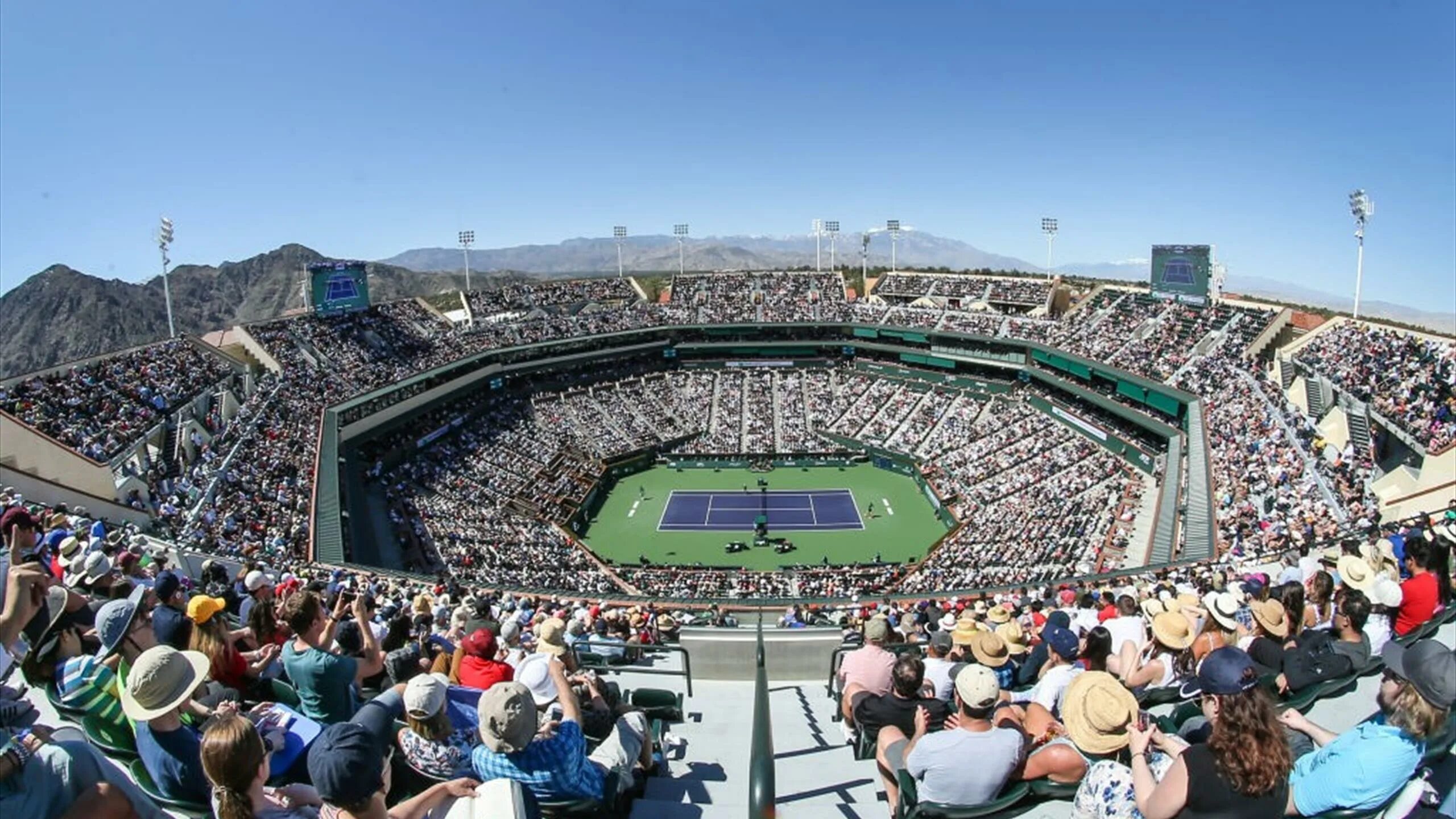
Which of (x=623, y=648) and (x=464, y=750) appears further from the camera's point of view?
(x=623, y=648)

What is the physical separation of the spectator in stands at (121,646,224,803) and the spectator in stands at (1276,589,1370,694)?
784cm

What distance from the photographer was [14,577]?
219 inches

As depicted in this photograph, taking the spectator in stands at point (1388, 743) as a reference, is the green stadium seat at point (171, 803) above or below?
below

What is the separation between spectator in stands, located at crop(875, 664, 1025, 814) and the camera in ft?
15.2

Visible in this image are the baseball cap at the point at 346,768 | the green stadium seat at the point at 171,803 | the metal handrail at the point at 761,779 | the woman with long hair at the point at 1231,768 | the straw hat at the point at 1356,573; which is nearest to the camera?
the metal handrail at the point at 761,779

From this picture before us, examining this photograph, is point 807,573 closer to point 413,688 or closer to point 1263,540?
point 1263,540

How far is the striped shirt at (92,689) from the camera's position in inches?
197

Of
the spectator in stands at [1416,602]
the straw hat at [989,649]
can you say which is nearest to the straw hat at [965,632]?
the straw hat at [989,649]

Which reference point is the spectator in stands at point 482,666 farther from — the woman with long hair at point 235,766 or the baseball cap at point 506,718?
the woman with long hair at point 235,766

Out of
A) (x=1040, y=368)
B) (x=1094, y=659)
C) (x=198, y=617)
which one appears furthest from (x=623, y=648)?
(x=1040, y=368)

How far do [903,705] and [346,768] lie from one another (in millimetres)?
3856

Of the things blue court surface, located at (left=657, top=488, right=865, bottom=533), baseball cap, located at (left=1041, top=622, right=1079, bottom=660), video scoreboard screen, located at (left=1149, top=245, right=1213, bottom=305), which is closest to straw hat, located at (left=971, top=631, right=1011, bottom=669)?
baseball cap, located at (left=1041, top=622, right=1079, bottom=660)

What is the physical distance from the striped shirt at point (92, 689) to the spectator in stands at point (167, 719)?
0.89 metres

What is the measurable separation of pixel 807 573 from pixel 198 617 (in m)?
25.8
